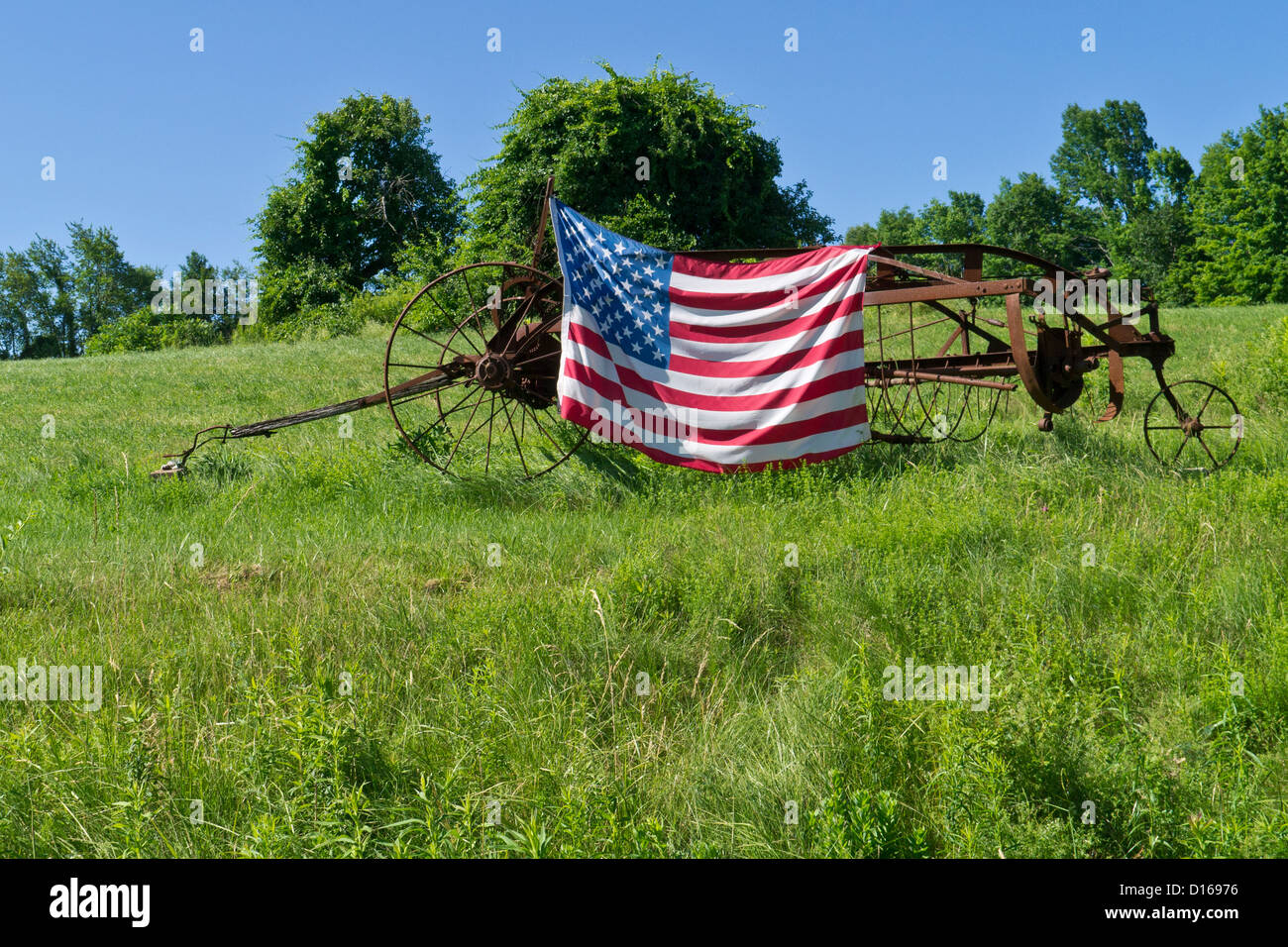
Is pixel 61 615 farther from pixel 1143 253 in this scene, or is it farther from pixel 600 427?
pixel 1143 253

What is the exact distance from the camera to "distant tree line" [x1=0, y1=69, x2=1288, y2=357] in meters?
25.9

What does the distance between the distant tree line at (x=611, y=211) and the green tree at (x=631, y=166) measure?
0.21ft

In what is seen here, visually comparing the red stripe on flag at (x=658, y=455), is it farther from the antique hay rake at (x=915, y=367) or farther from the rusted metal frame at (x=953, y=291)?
the rusted metal frame at (x=953, y=291)

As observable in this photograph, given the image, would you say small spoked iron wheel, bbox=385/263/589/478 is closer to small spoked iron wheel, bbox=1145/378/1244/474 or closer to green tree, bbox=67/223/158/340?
small spoked iron wheel, bbox=1145/378/1244/474

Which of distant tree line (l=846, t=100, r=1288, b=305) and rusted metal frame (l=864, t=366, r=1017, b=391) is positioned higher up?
distant tree line (l=846, t=100, r=1288, b=305)

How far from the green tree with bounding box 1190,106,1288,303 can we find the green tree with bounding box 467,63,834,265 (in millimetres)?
45014

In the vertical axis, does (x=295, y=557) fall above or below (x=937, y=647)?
above

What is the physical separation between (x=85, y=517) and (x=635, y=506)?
17.9ft

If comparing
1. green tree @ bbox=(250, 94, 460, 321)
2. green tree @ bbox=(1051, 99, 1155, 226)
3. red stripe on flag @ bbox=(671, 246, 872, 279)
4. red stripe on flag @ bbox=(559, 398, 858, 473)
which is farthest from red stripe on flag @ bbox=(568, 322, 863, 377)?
green tree @ bbox=(1051, 99, 1155, 226)

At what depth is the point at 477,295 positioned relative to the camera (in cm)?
2766

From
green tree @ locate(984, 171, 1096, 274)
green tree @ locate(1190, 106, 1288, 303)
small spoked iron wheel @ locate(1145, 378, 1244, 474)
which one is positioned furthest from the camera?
green tree @ locate(984, 171, 1096, 274)

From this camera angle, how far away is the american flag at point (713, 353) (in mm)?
7770
